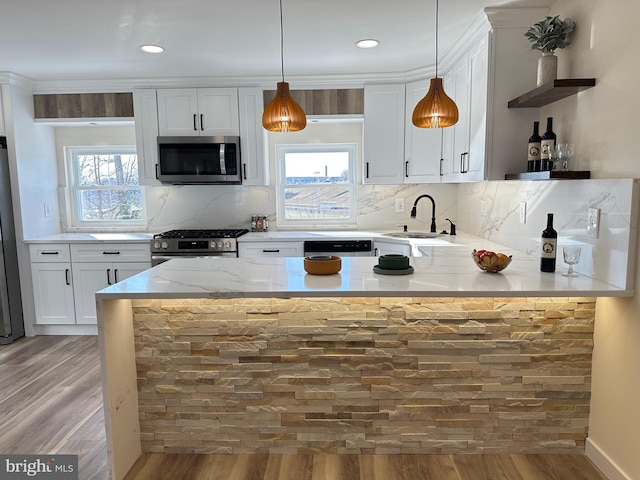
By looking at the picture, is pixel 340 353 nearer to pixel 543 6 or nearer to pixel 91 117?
pixel 543 6

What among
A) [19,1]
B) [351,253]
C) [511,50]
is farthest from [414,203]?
[19,1]

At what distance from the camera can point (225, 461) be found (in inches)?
83.0

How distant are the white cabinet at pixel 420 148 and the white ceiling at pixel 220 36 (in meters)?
0.23

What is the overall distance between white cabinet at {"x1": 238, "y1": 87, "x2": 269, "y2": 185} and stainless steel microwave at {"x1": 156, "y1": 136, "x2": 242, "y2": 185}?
0.09 m

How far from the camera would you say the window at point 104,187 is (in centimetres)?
457

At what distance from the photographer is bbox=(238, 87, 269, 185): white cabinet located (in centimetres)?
397

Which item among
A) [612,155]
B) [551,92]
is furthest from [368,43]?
[612,155]

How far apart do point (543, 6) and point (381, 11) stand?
0.97 metres

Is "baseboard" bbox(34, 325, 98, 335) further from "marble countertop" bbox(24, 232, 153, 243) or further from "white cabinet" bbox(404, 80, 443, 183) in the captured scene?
"white cabinet" bbox(404, 80, 443, 183)

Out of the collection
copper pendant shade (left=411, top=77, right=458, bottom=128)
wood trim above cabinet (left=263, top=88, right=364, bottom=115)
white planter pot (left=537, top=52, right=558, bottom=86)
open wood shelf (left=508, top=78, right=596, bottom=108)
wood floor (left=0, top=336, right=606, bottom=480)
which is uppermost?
wood trim above cabinet (left=263, top=88, right=364, bottom=115)

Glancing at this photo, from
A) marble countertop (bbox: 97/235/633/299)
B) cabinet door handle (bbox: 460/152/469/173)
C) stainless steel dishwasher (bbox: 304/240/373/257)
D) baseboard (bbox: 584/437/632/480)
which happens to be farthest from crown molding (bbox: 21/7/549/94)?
baseboard (bbox: 584/437/632/480)

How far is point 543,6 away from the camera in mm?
2516

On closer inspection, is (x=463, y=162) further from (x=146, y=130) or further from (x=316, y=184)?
(x=146, y=130)

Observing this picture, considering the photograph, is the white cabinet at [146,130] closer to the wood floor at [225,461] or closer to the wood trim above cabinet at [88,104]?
the wood trim above cabinet at [88,104]
